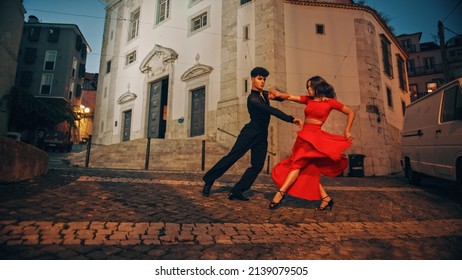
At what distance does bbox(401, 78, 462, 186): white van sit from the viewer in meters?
4.29

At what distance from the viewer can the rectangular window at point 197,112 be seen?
14.3 meters

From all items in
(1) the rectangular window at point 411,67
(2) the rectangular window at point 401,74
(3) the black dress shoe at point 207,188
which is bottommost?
(3) the black dress shoe at point 207,188

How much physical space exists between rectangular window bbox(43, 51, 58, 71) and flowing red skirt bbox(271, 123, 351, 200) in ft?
110

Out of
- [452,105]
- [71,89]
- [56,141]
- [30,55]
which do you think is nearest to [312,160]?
[452,105]

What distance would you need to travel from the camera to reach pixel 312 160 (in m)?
3.16

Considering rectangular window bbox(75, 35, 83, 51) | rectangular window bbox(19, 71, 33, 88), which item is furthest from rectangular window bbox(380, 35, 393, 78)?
rectangular window bbox(19, 71, 33, 88)

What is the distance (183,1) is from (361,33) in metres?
11.3

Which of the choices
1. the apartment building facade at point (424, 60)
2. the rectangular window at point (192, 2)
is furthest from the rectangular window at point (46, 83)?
the apartment building facade at point (424, 60)

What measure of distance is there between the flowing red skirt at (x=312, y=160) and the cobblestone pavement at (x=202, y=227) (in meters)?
0.31

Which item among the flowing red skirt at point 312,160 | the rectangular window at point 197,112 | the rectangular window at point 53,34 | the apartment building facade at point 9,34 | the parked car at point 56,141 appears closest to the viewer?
the flowing red skirt at point 312,160

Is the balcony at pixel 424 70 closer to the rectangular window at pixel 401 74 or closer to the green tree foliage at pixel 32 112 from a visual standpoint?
the rectangular window at pixel 401 74

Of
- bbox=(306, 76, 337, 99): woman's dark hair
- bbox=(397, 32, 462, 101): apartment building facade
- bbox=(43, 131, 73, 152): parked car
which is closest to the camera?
bbox=(306, 76, 337, 99): woman's dark hair

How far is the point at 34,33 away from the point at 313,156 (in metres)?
35.9

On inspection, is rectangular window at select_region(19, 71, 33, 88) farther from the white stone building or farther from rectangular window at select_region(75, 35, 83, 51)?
the white stone building
